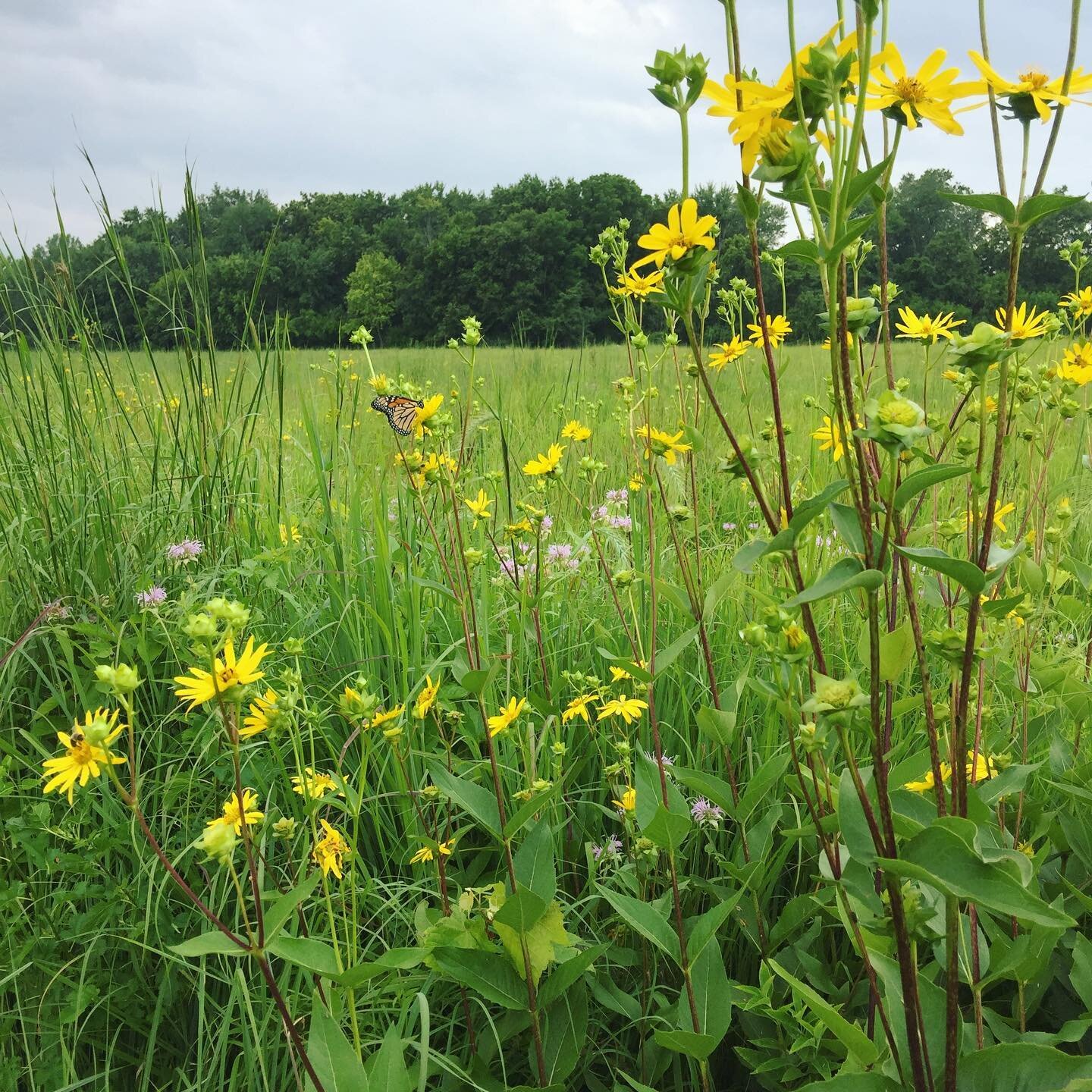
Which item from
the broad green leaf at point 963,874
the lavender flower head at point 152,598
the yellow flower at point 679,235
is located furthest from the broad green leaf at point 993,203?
the lavender flower head at point 152,598

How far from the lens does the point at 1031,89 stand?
593mm

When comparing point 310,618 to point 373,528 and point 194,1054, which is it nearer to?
point 373,528

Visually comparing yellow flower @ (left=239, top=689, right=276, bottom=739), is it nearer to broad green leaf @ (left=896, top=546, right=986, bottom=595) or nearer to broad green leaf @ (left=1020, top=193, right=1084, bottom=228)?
broad green leaf @ (left=896, top=546, right=986, bottom=595)

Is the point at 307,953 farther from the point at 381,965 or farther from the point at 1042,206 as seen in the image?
the point at 1042,206

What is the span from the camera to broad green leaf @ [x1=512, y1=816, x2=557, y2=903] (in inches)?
33.2

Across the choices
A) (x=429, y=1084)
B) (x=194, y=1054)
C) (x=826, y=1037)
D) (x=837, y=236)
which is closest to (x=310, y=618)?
(x=194, y=1054)

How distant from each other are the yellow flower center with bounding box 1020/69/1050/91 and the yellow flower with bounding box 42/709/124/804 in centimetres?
83

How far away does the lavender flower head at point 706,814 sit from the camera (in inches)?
43.6

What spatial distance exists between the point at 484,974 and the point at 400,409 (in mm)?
724

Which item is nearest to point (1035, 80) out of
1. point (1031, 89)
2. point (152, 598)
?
point (1031, 89)

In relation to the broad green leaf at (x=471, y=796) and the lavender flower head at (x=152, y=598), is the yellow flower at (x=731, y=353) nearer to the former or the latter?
the broad green leaf at (x=471, y=796)

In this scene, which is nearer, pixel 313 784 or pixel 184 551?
pixel 313 784

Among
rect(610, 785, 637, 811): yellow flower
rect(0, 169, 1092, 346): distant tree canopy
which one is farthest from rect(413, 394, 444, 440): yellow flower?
rect(0, 169, 1092, 346): distant tree canopy

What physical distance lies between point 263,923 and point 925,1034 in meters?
0.56
